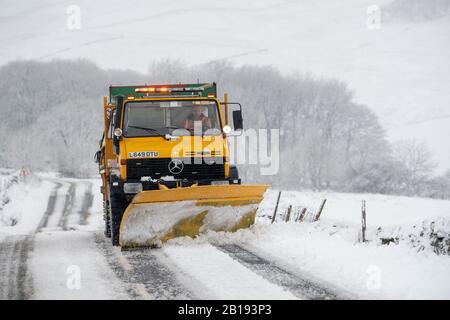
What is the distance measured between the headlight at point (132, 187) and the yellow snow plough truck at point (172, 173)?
18mm

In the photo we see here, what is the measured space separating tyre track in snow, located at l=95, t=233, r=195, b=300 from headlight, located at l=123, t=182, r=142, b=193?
41.6 inches

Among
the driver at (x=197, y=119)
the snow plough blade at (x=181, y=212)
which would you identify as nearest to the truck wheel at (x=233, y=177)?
the snow plough blade at (x=181, y=212)

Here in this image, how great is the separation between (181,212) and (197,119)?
2036mm

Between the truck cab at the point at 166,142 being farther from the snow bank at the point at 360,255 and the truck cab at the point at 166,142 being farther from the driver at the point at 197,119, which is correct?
the snow bank at the point at 360,255

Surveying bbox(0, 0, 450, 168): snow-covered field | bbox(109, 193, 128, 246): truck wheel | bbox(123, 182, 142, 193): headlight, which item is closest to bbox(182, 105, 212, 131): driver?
bbox(123, 182, 142, 193): headlight

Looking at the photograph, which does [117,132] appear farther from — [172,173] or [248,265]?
[248,265]

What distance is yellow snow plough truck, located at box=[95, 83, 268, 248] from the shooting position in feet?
34.6

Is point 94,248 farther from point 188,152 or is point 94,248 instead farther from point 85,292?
point 85,292

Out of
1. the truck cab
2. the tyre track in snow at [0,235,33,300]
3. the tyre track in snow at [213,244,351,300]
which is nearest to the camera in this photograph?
the tyre track in snow at [213,244,351,300]

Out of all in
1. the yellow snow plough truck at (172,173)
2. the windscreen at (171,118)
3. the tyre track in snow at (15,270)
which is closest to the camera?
the tyre track in snow at (15,270)

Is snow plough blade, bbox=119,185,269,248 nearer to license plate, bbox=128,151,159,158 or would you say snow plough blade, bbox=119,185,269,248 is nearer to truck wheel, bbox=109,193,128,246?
truck wheel, bbox=109,193,128,246

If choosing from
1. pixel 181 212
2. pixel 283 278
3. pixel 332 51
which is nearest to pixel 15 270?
pixel 181 212

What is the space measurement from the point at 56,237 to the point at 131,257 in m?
4.26

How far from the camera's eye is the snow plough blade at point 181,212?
409 inches
